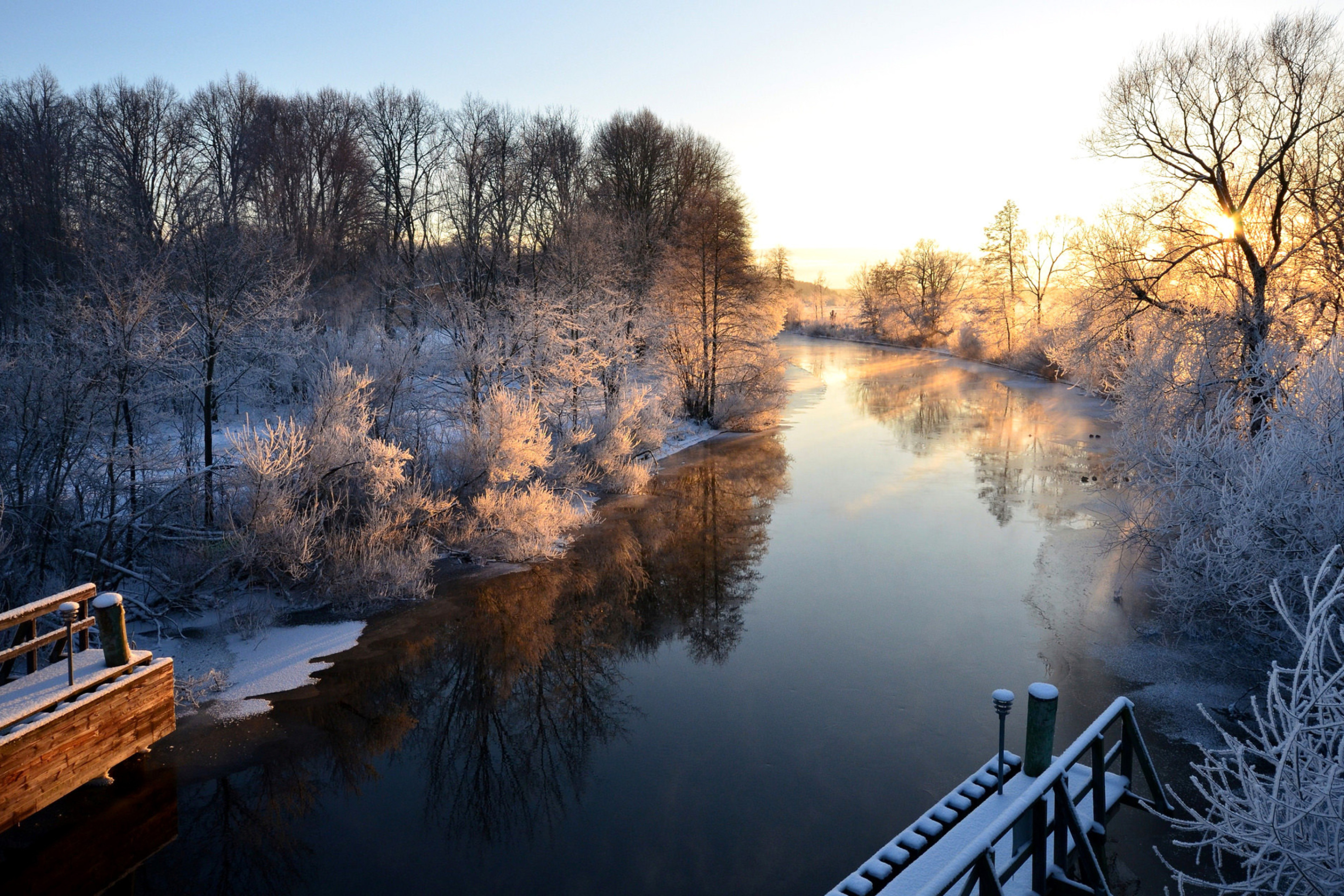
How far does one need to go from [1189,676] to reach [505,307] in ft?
61.5

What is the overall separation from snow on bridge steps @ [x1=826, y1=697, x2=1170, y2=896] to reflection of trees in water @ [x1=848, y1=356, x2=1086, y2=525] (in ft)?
32.9

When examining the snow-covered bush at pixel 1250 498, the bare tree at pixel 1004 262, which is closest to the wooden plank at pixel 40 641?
the snow-covered bush at pixel 1250 498

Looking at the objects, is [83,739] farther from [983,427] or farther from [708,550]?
[983,427]

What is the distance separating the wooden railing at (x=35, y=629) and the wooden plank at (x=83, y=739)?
74cm

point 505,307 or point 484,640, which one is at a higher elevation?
point 505,307

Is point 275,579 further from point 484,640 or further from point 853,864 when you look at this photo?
point 853,864

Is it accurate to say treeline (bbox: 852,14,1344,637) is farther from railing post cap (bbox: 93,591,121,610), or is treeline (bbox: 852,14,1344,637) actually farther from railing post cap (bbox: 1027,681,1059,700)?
railing post cap (bbox: 93,591,121,610)

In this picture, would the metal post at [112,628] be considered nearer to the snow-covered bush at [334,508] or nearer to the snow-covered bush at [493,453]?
the snow-covered bush at [334,508]

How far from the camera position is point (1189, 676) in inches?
367

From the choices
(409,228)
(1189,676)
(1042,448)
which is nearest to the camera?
(1189,676)

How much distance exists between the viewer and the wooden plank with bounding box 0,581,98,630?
698 centimetres

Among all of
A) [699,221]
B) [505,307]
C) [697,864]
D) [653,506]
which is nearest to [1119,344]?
[653,506]

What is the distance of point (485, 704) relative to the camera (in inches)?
359

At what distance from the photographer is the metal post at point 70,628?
7.04 meters
